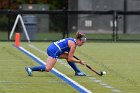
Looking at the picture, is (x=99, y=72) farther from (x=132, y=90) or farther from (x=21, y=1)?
(x=21, y=1)

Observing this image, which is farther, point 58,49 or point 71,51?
point 58,49

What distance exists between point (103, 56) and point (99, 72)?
587cm

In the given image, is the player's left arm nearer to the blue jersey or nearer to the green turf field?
the blue jersey

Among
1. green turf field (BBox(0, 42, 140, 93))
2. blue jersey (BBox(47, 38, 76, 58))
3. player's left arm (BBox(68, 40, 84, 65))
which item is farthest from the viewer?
blue jersey (BBox(47, 38, 76, 58))

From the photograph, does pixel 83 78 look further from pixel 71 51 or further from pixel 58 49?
pixel 58 49

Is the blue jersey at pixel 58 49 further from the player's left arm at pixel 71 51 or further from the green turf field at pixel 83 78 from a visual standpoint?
the green turf field at pixel 83 78

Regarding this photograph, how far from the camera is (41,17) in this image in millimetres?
33875

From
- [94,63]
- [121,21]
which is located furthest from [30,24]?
[94,63]

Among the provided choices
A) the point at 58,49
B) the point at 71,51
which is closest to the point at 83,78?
the point at 71,51

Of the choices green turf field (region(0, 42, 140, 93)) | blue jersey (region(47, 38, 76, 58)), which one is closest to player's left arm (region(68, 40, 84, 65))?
blue jersey (region(47, 38, 76, 58))

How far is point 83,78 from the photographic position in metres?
15.4

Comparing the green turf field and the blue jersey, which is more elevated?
the blue jersey

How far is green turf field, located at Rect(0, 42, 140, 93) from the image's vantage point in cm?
1338

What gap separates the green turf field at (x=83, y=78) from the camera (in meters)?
13.4
